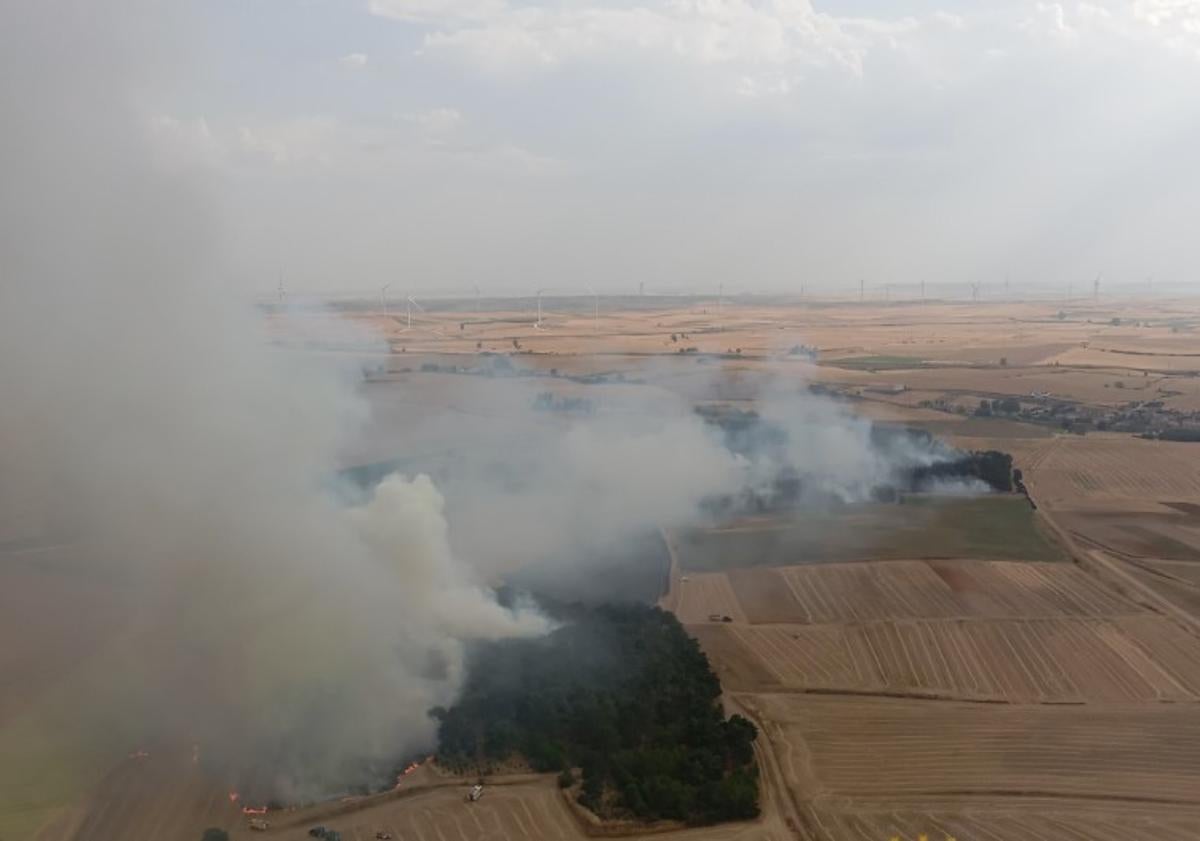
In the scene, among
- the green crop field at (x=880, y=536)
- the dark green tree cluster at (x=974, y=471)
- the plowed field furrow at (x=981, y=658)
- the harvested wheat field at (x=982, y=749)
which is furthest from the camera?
the dark green tree cluster at (x=974, y=471)

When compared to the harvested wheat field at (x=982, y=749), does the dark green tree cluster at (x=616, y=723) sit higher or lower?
higher

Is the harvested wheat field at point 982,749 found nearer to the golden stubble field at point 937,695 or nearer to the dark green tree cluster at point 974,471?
the golden stubble field at point 937,695

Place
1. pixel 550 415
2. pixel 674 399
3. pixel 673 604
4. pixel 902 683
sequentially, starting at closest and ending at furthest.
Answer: pixel 902 683 → pixel 673 604 → pixel 550 415 → pixel 674 399

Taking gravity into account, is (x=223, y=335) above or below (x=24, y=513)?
above

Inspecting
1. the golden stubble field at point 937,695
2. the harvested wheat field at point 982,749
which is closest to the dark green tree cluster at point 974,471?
the golden stubble field at point 937,695

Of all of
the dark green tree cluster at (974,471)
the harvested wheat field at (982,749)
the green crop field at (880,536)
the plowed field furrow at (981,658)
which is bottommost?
the harvested wheat field at (982,749)

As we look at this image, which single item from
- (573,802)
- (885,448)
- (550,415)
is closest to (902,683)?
(573,802)

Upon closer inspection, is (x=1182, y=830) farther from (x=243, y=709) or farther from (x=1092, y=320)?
(x=1092, y=320)

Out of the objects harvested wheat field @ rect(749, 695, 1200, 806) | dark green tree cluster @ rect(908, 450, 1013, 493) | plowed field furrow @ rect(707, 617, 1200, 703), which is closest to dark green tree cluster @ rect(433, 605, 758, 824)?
harvested wheat field @ rect(749, 695, 1200, 806)

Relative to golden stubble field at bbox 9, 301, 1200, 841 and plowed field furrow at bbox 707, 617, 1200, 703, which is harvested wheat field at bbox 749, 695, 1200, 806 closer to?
golden stubble field at bbox 9, 301, 1200, 841
